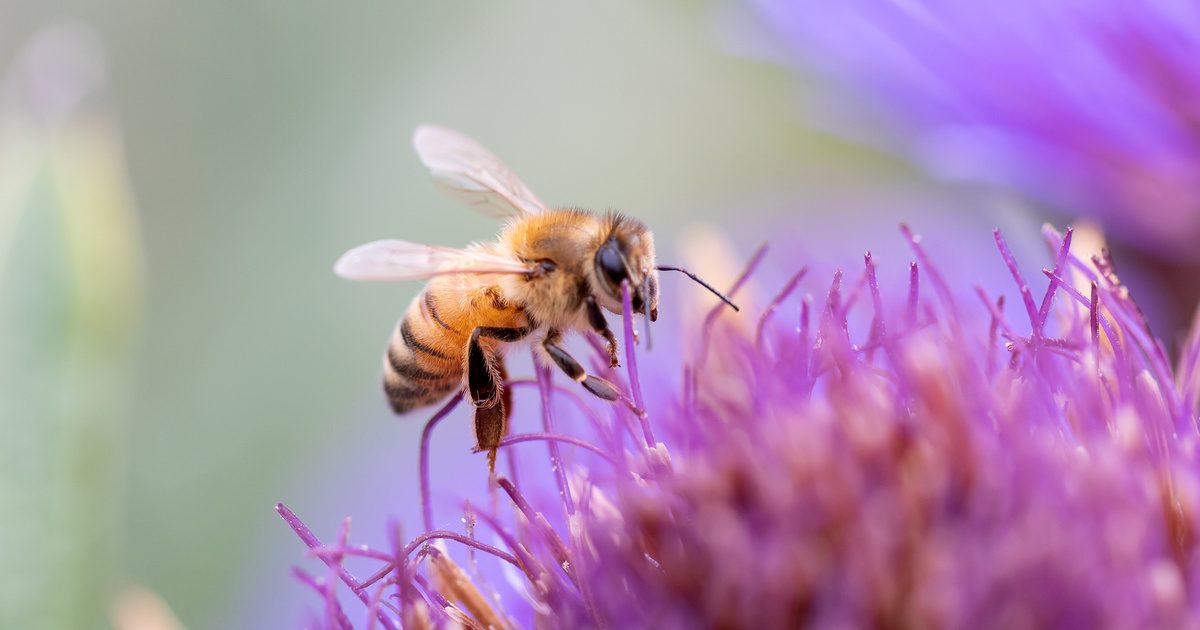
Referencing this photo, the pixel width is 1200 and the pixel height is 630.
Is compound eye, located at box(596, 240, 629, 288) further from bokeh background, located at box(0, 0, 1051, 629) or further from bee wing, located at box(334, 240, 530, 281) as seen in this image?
bokeh background, located at box(0, 0, 1051, 629)

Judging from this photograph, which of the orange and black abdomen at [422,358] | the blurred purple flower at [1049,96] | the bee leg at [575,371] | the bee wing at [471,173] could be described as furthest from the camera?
the blurred purple flower at [1049,96]

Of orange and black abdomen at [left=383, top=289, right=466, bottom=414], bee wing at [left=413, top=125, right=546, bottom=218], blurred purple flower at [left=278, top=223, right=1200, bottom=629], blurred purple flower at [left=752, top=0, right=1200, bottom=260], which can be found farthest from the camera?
blurred purple flower at [left=752, top=0, right=1200, bottom=260]

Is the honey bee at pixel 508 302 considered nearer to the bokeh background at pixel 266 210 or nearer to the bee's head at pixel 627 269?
the bee's head at pixel 627 269

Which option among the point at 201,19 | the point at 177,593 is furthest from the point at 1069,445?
the point at 201,19

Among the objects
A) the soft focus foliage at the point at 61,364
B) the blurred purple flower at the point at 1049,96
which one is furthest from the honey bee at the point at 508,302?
the blurred purple flower at the point at 1049,96

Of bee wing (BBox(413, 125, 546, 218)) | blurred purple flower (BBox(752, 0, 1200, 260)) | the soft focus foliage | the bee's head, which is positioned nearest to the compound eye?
the bee's head

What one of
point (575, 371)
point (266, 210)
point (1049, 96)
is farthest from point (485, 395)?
point (266, 210)
